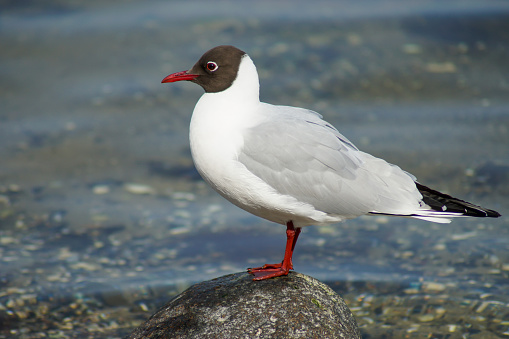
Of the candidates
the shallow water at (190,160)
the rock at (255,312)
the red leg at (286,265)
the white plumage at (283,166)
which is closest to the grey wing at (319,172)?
the white plumage at (283,166)

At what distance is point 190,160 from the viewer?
31.2 feet

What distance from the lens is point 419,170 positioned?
357 inches

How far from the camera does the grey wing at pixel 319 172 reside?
15.0ft

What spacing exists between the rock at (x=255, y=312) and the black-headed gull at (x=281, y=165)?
0.17 m

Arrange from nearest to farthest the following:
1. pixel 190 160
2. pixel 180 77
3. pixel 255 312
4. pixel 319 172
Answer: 1. pixel 255 312
2. pixel 319 172
3. pixel 180 77
4. pixel 190 160

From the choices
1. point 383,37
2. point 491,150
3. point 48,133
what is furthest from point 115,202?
point 383,37

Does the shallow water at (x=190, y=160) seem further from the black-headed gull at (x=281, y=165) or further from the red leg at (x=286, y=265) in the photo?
the black-headed gull at (x=281, y=165)

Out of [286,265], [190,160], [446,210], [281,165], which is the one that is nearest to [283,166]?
[281,165]

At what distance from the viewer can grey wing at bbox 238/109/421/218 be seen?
458 cm

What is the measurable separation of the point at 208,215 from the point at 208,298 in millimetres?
3486

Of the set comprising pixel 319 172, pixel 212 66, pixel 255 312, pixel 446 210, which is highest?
pixel 212 66

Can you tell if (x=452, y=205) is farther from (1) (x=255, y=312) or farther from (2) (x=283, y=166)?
(1) (x=255, y=312)

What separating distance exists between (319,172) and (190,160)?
5.02 meters

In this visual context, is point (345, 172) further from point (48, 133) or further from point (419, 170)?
point (48, 133)
